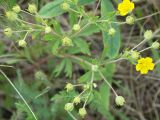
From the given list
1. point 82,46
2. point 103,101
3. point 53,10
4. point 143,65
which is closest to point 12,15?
point 53,10

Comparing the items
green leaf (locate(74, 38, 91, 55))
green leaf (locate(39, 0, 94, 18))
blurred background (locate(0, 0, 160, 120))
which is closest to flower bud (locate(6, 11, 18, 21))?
green leaf (locate(39, 0, 94, 18))

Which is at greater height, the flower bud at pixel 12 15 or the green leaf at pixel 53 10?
the flower bud at pixel 12 15

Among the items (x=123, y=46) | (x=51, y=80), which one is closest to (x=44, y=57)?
(x=51, y=80)

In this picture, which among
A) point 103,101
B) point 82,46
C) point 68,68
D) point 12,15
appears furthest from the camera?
point 103,101

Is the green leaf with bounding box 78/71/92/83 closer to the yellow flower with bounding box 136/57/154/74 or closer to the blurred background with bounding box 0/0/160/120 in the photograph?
the yellow flower with bounding box 136/57/154/74

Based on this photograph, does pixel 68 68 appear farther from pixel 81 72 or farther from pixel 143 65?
pixel 81 72

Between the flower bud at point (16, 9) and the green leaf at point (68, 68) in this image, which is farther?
the green leaf at point (68, 68)

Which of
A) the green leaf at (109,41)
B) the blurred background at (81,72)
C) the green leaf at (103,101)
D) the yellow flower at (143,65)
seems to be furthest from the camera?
the blurred background at (81,72)

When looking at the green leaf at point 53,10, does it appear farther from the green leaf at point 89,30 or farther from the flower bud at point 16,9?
the flower bud at point 16,9

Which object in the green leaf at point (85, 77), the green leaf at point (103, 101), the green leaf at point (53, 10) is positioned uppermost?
the green leaf at point (53, 10)

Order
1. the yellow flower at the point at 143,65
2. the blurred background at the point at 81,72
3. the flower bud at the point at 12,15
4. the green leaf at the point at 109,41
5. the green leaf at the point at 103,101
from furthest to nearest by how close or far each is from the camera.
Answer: the blurred background at the point at 81,72 < the green leaf at the point at 103,101 < the green leaf at the point at 109,41 < the yellow flower at the point at 143,65 < the flower bud at the point at 12,15

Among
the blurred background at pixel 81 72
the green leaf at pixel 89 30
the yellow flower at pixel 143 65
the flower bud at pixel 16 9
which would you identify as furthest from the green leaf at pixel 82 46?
the blurred background at pixel 81 72

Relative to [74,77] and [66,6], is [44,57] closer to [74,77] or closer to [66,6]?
[74,77]
